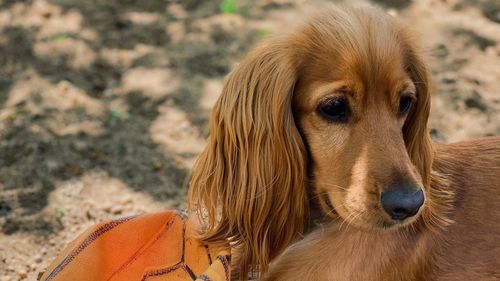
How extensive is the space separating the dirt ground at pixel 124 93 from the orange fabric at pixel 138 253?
784 millimetres

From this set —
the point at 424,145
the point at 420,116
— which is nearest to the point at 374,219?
the point at 424,145

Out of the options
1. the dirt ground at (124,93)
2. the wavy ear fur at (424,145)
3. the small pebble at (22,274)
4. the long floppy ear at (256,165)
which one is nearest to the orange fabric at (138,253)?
the long floppy ear at (256,165)

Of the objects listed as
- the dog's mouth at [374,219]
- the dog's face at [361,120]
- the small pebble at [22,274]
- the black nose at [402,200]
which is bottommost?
the small pebble at [22,274]

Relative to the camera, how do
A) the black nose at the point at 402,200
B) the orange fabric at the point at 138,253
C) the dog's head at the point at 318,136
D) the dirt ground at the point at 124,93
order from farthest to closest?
the dirt ground at the point at 124,93 < the orange fabric at the point at 138,253 < the dog's head at the point at 318,136 < the black nose at the point at 402,200

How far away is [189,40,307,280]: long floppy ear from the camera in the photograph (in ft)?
9.29

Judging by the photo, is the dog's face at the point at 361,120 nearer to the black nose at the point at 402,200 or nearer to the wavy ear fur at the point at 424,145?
the black nose at the point at 402,200

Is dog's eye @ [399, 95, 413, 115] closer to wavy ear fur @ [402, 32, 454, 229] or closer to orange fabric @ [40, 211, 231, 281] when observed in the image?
wavy ear fur @ [402, 32, 454, 229]

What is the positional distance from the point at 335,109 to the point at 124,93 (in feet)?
8.83

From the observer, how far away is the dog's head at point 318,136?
2645mm

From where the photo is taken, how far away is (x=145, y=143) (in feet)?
15.3

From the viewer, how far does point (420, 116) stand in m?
3.01

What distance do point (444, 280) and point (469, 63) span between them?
2.93 meters

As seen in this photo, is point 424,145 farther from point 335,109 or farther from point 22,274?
point 22,274

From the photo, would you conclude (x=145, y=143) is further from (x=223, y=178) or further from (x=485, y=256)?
(x=485, y=256)
